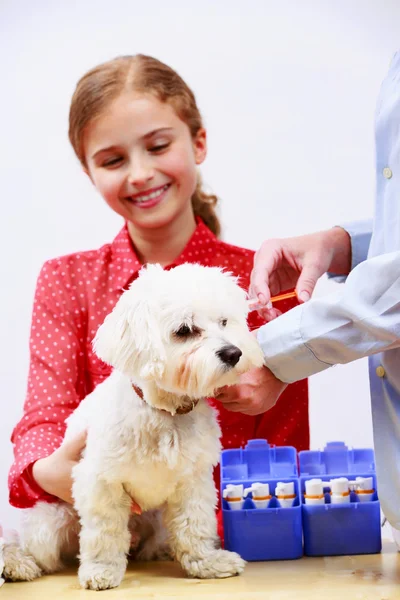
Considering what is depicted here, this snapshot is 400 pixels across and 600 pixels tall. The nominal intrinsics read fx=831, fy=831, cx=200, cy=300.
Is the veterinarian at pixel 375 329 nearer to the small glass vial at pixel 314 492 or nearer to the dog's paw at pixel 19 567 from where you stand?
the small glass vial at pixel 314 492

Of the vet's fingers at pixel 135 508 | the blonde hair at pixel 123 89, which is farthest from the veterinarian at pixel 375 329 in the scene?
the blonde hair at pixel 123 89

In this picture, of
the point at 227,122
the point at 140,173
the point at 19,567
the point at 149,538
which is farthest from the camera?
the point at 227,122

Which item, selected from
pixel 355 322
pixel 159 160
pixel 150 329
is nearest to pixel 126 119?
pixel 159 160

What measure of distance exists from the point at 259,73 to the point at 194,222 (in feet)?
2.35

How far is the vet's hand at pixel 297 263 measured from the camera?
5.32 feet

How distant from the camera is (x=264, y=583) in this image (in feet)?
4.77

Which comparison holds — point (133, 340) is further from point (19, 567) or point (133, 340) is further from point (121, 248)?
point (121, 248)

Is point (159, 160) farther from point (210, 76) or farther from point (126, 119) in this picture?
point (210, 76)

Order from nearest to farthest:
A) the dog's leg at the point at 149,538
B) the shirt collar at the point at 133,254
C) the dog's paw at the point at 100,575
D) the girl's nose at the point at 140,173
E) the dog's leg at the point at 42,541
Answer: the dog's paw at the point at 100,575 → the dog's leg at the point at 42,541 → the dog's leg at the point at 149,538 → the girl's nose at the point at 140,173 → the shirt collar at the point at 133,254

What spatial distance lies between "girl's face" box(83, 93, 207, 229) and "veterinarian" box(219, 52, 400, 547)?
425 millimetres

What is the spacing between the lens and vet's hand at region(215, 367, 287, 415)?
148 cm

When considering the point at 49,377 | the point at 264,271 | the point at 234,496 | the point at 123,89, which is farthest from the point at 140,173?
the point at 234,496

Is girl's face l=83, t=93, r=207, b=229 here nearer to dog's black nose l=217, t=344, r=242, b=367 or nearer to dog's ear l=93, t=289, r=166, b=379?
dog's ear l=93, t=289, r=166, b=379

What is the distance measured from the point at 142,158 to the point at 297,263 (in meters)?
0.43
